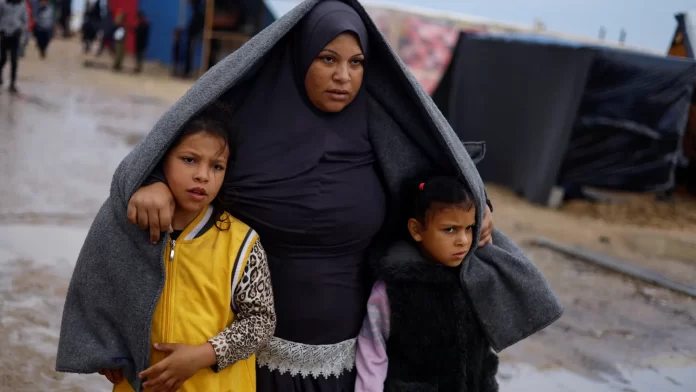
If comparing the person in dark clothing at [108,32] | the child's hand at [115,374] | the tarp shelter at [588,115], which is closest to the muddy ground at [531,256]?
the tarp shelter at [588,115]

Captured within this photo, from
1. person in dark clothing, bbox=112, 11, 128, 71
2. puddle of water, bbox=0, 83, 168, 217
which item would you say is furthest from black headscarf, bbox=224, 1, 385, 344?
person in dark clothing, bbox=112, 11, 128, 71

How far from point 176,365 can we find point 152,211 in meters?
0.37

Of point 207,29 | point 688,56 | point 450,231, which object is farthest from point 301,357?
point 207,29

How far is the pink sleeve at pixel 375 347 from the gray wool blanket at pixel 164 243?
0.16 meters

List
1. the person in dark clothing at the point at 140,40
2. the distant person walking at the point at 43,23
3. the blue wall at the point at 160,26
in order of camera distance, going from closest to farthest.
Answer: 1. the distant person walking at the point at 43,23
2. the person in dark clothing at the point at 140,40
3. the blue wall at the point at 160,26

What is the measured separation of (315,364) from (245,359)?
29 centimetres

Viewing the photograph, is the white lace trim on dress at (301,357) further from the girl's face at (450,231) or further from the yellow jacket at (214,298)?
the girl's face at (450,231)

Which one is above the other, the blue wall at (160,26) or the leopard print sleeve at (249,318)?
the blue wall at (160,26)

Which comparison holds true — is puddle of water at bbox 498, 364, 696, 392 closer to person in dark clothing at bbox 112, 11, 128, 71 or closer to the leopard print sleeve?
the leopard print sleeve

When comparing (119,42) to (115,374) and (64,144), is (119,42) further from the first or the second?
(115,374)

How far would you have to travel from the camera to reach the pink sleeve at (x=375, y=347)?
2.06 m

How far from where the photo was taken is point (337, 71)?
1922 mm

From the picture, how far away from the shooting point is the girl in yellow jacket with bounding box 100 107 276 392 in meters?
1.73

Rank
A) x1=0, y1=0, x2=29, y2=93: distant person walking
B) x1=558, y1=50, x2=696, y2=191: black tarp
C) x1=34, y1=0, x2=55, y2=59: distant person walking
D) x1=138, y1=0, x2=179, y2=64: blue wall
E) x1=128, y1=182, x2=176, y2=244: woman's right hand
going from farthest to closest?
x1=138, y1=0, x2=179, y2=64: blue wall
x1=34, y1=0, x2=55, y2=59: distant person walking
x1=0, y1=0, x2=29, y2=93: distant person walking
x1=558, y1=50, x2=696, y2=191: black tarp
x1=128, y1=182, x2=176, y2=244: woman's right hand
